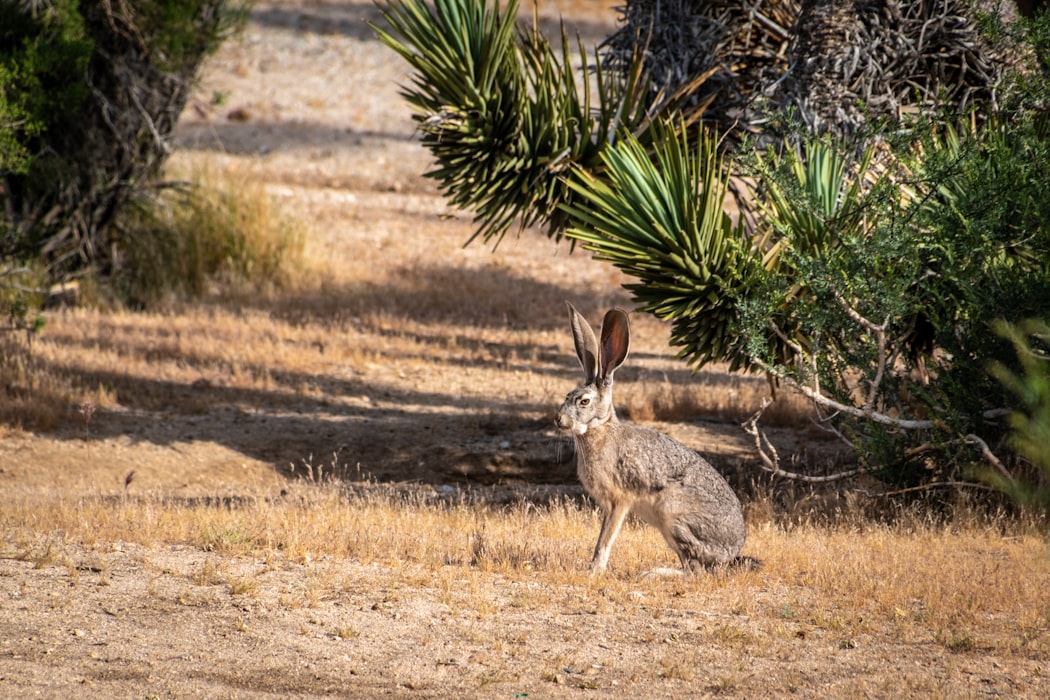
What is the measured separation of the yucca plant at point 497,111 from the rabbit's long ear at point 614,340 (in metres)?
2.37

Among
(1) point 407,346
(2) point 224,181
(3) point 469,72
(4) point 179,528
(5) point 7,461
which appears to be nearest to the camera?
(4) point 179,528

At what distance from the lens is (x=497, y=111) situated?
8.66 m

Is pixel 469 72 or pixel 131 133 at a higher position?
pixel 469 72

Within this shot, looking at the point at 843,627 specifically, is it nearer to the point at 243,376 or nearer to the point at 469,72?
the point at 469,72

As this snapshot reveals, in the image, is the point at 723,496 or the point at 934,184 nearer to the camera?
the point at 723,496

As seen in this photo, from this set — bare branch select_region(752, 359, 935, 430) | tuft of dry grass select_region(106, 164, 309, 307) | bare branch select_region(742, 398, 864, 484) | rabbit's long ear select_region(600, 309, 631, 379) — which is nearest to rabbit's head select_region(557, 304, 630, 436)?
rabbit's long ear select_region(600, 309, 631, 379)

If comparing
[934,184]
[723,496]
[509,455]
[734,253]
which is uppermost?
[934,184]

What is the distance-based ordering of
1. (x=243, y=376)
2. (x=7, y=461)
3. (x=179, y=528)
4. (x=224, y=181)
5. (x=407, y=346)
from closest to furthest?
Answer: (x=179, y=528) < (x=7, y=461) < (x=243, y=376) < (x=407, y=346) < (x=224, y=181)

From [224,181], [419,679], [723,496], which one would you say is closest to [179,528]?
[419,679]

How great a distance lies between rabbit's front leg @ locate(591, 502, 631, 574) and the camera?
630 cm

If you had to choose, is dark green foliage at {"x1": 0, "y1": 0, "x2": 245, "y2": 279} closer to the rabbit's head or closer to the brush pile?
the brush pile

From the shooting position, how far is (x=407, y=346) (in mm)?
14906

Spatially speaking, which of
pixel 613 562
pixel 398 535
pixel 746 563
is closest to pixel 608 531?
pixel 613 562

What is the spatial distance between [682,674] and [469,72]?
16.8 ft
